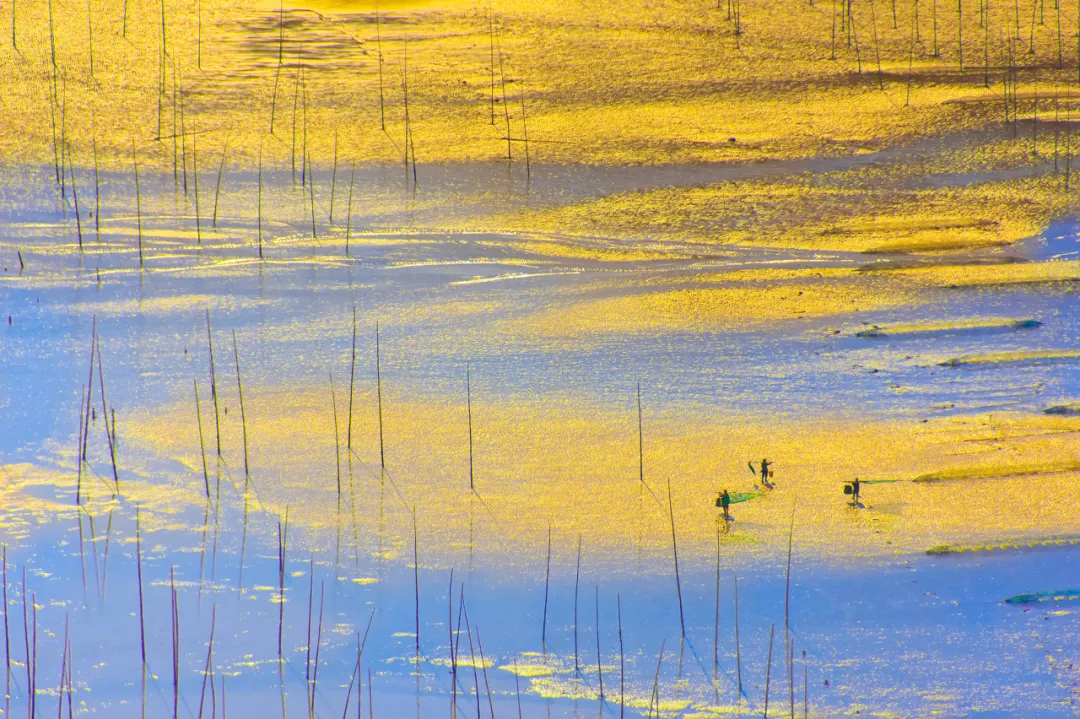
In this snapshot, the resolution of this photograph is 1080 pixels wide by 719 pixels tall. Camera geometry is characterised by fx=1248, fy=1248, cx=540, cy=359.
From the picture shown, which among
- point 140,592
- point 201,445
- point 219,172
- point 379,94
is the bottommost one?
point 140,592

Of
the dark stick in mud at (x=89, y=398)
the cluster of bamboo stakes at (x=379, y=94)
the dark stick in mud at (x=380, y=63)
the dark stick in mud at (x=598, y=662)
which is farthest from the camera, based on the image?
the dark stick in mud at (x=380, y=63)

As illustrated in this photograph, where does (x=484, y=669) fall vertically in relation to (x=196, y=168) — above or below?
below

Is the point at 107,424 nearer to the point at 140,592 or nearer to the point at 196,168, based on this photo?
the point at 140,592

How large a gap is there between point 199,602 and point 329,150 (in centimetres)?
300

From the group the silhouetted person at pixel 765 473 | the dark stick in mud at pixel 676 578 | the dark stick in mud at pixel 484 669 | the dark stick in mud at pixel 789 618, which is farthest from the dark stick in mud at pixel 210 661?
the silhouetted person at pixel 765 473

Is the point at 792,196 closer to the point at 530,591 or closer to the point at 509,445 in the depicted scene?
the point at 509,445

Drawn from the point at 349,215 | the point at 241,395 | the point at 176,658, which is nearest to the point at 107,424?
the point at 241,395

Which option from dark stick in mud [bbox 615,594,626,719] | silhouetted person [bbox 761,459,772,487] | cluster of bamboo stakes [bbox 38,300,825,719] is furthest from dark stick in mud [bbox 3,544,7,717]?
silhouetted person [bbox 761,459,772,487]

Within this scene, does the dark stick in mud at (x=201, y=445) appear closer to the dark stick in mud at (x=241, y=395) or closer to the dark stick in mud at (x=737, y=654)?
the dark stick in mud at (x=241, y=395)

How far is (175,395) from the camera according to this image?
120 inches

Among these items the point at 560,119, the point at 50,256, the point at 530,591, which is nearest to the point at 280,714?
the point at 530,591

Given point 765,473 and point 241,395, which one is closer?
point 765,473

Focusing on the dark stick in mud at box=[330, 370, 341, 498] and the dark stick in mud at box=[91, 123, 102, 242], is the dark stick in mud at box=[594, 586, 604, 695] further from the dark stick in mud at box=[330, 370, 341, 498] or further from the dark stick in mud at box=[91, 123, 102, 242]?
the dark stick in mud at box=[91, 123, 102, 242]

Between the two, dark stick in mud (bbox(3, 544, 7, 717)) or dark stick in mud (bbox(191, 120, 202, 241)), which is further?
dark stick in mud (bbox(191, 120, 202, 241))
